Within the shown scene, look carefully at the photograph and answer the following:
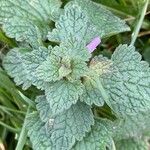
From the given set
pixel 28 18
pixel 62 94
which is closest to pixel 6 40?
pixel 28 18

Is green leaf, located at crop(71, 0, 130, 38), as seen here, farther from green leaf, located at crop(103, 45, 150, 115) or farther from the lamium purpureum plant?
green leaf, located at crop(103, 45, 150, 115)

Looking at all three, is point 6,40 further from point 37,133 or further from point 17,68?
point 37,133

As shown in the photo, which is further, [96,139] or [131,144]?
[131,144]

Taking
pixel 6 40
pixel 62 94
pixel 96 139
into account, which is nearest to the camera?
pixel 62 94

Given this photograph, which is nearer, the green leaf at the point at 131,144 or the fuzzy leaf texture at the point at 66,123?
the fuzzy leaf texture at the point at 66,123

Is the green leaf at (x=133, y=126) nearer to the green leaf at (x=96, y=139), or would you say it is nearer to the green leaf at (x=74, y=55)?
the green leaf at (x=96, y=139)

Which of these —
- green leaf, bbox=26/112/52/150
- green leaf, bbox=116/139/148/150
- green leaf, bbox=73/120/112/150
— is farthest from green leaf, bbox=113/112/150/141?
green leaf, bbox=26/112/52/150

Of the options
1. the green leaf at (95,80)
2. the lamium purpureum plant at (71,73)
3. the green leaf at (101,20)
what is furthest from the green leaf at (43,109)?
the green leaf at (101,20)
